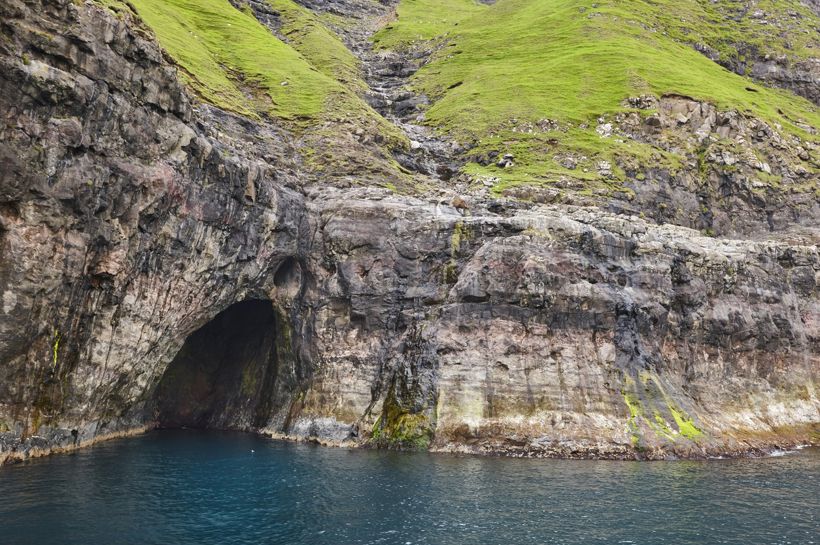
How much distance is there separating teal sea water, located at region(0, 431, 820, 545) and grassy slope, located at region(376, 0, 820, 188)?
44.7 m

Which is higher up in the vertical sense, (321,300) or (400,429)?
(321,300)

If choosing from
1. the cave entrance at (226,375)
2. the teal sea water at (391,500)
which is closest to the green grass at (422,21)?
the cave entrance at (226,375)

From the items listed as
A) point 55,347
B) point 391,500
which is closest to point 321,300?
point 55,347

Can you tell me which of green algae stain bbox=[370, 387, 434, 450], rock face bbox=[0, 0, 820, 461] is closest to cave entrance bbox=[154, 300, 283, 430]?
rock face bbox=[0, 0, 820, 461]

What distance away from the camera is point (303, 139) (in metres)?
76.6

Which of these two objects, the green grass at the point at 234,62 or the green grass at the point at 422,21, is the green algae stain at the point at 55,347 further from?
the green grass at the point at 422,21

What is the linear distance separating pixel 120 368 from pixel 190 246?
1115cm

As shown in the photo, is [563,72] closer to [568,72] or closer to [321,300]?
[568,72]

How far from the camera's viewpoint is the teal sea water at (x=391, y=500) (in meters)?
29.8

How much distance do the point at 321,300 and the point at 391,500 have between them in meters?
28.4

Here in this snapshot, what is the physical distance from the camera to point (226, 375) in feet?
226

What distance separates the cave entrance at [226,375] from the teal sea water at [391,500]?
15495 millimetres

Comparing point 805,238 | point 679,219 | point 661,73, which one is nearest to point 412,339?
point 679,219

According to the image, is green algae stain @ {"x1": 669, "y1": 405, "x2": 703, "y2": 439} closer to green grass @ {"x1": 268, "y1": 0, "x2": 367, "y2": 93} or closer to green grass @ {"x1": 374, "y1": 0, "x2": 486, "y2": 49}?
green grass @ {"x1": 268, "y1": 0, "x2": 367, "y2": 93}
